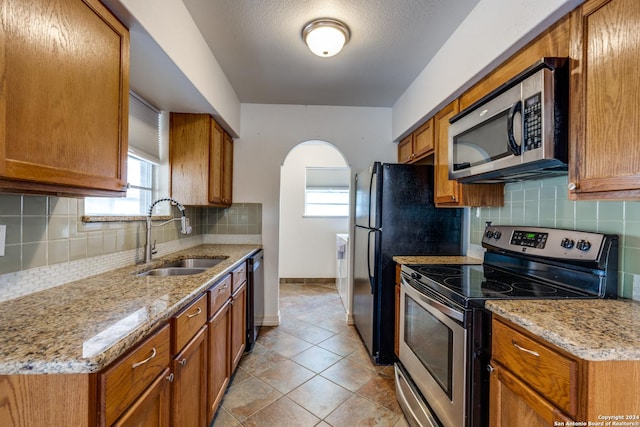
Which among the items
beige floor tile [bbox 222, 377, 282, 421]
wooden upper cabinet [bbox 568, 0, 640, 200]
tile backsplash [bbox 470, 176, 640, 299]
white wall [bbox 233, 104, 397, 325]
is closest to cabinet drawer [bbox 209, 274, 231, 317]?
beige floor tile [bbox 222, 377, 282, 421]

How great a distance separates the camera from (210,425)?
1631mm

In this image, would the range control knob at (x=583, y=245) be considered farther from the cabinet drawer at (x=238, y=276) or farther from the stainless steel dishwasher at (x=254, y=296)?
the stainless steel dishwasher at (x=254, y=296)

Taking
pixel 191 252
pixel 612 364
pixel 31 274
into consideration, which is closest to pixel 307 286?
pixel 191 252

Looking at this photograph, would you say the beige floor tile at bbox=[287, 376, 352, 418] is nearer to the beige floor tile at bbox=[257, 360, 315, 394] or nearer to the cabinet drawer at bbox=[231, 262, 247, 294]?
the beige floor tile at bbox=[257, 360, 315, 394]

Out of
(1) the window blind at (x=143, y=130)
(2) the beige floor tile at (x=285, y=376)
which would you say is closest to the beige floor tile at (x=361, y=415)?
(2) the beige floor tile at (x=285, y=376)

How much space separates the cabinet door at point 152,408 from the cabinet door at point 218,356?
0.48 meters

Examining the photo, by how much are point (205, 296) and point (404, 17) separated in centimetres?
195

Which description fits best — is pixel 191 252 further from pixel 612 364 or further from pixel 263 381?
pixel 612 364

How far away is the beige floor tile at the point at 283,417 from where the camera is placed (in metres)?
1.70

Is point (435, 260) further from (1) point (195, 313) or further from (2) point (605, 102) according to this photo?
(1) point (195, 313)

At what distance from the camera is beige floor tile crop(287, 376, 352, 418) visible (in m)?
1.84

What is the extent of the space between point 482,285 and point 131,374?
147 cm

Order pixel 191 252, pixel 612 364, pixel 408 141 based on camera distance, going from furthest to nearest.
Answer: pixel 408 141 < pixel 191 252 < pixel 612 364

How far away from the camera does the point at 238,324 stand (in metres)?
2.16
